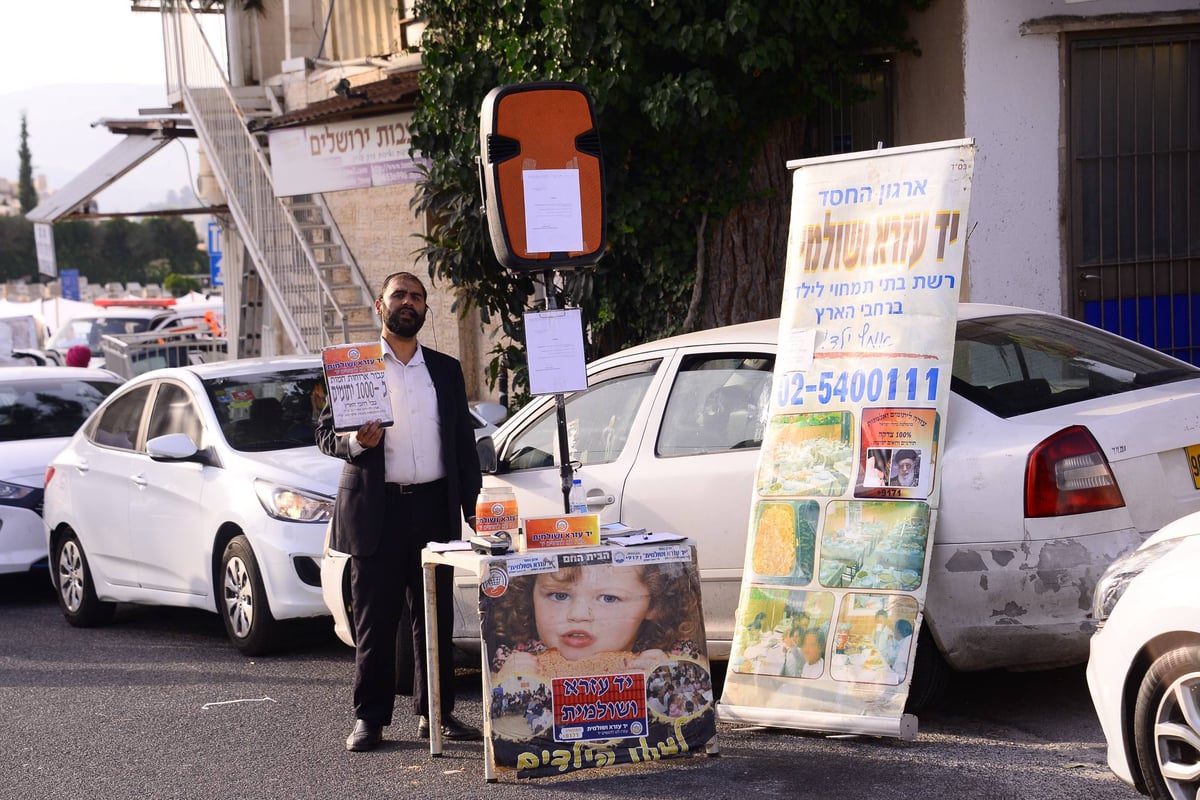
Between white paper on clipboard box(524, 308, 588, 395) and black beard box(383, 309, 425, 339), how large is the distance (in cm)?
46

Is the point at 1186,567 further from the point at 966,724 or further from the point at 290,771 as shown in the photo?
the point at 290,771

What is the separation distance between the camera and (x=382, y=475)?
6.11 m

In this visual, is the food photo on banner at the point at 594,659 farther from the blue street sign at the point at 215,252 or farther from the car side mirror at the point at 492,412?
the blue street sign at the point at 215,252

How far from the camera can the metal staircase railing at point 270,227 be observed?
17.0 m

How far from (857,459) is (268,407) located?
170 inches

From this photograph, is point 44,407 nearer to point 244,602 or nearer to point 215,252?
point 244,602

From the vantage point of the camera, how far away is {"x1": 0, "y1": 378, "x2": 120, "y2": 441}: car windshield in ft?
37.8

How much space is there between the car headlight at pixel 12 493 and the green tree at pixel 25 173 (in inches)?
3467

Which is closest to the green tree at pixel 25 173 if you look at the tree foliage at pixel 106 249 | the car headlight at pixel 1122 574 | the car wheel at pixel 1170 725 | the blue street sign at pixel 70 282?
the tree foliage at pixel 106 249

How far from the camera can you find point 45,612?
10.3 metres

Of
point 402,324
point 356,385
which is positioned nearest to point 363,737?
point 356,385

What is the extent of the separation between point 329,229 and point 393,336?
12.0 metres

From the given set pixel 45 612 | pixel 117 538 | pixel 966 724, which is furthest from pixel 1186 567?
pixel 45 612

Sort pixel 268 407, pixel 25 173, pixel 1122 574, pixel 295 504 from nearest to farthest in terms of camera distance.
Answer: pixel 1122 574 → pixel 295 504 → pixel 268 407 → pixel 25 173
